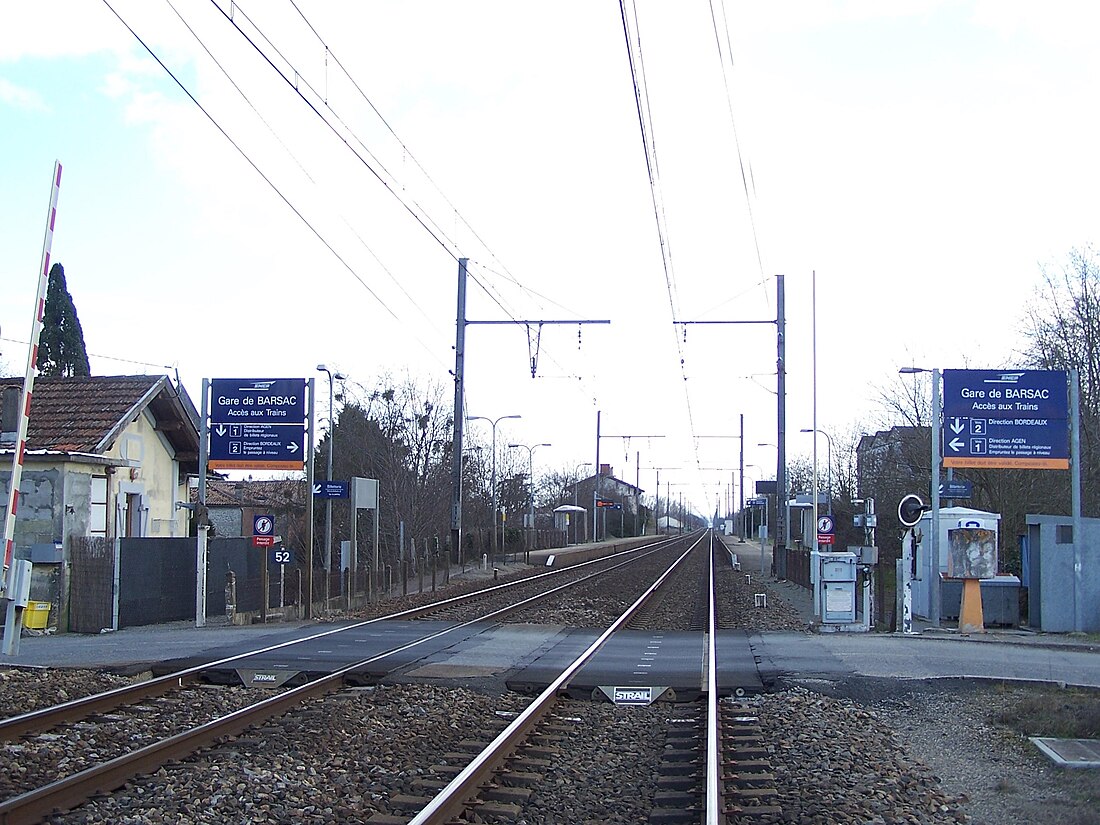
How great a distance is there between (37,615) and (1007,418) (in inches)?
710

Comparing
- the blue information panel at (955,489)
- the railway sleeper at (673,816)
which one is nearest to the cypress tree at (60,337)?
the blue information panel at (955,489)

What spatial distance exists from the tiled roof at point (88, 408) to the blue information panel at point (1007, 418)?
16.6 m

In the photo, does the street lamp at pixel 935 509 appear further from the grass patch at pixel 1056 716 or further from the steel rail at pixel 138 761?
the steel rail at pixel 138 761

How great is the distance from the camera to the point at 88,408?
80.1 ft

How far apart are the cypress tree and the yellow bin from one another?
34739 millimetres

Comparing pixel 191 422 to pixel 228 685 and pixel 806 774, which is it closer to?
pixel 228 685

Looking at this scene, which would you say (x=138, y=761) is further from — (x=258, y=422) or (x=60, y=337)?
(x=60, y=337)

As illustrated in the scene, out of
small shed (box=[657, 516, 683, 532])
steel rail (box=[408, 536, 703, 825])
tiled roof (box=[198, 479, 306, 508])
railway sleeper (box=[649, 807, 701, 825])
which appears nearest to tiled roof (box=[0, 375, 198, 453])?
steel rail (box=[408, 536, 703, 825])

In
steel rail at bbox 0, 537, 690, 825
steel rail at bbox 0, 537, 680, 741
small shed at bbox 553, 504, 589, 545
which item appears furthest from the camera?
small shed at bbox 553, 504, 589, 545

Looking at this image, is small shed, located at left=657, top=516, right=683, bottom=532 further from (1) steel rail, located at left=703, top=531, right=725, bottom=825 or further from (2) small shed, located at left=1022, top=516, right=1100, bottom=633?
(1) steel rail, located at left=703, top=531, right=725, bottom=825

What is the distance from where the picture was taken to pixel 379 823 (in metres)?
7.26

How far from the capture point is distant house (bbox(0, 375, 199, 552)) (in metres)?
21.7

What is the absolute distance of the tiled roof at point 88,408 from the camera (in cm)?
2294

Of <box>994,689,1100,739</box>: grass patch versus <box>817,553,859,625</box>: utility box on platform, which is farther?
<box>817,553,859,625</box>: utility box on platform
